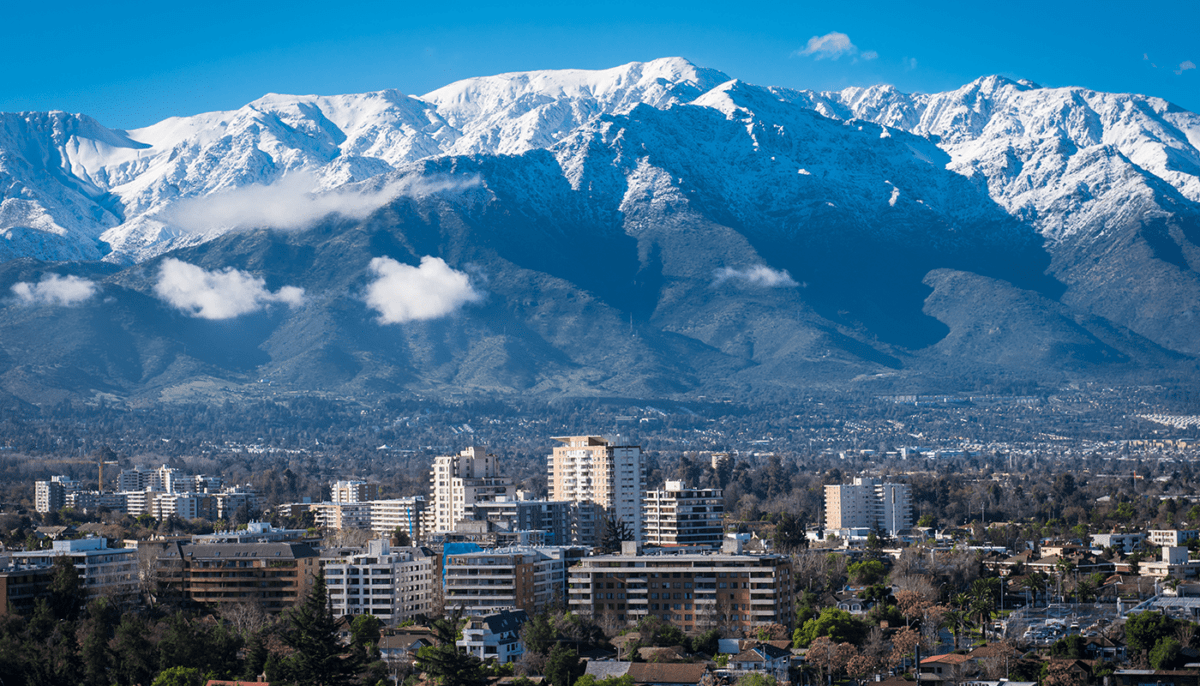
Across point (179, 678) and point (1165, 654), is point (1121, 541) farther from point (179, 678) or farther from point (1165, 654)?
point (179, 678)

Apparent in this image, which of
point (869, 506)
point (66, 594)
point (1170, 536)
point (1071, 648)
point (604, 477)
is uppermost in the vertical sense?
point (604, 477)

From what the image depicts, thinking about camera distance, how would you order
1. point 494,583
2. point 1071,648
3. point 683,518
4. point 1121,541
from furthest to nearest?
point 1121,541, point 683,518, point 494,583, point 1071,648

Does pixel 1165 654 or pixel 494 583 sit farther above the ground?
pixel 494 583

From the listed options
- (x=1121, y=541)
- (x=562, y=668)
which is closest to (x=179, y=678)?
(x=562, y=668)

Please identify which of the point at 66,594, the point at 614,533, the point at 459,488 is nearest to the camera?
the point at 66,594

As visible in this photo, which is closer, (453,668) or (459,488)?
(453,668)

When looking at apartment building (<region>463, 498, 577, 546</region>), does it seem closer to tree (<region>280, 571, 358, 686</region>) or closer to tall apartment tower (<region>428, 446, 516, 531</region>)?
tall apartment tower (<region>428, 446, 516, 531</region>)

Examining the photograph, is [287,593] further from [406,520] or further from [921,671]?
[406,520]
